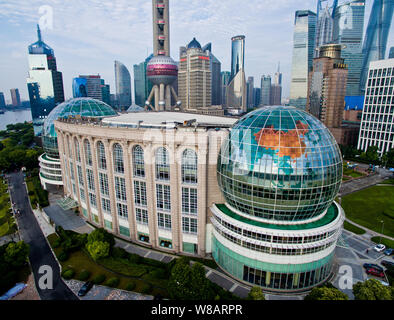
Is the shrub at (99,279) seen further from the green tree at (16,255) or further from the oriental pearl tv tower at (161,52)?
the oriental pearl tv tower at (161,52)

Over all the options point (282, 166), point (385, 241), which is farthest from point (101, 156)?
point (385, 241)

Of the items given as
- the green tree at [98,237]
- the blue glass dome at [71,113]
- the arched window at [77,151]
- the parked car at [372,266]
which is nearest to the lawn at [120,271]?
the green tree at [98,237]

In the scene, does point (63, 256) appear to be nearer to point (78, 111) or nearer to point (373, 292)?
point (78, 111)

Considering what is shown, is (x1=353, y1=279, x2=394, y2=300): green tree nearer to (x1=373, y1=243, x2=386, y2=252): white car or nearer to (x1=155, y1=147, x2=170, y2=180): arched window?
(x1=373, y1=243, x2=386, y2=252): white car
